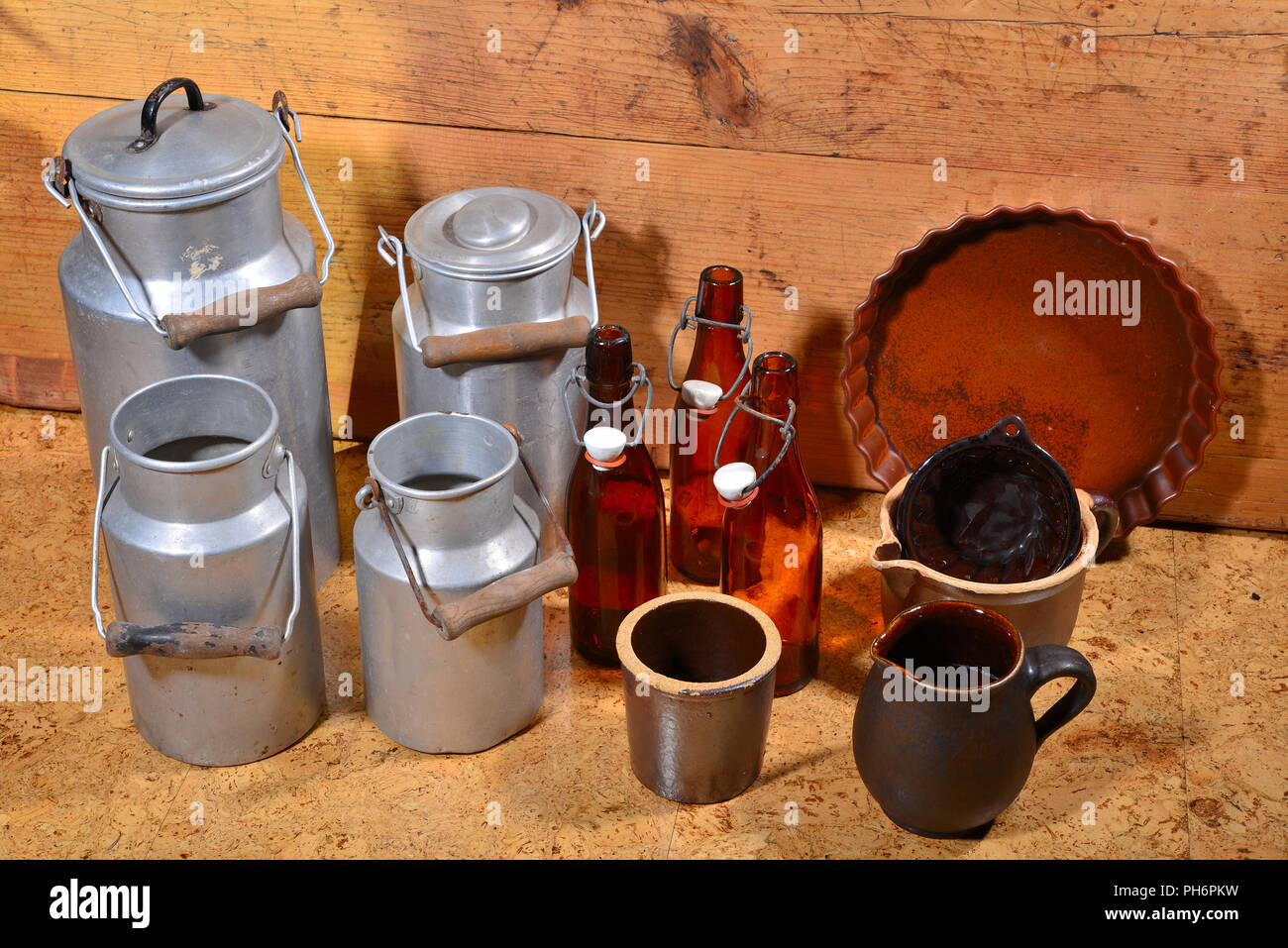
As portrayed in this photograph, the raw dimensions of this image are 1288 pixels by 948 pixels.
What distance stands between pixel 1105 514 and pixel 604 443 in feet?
1.40

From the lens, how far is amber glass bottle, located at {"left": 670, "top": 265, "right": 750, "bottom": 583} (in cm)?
114

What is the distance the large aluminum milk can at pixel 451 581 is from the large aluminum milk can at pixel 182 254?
0.53ft

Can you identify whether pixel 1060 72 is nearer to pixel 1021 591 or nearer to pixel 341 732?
pixel 1021 591

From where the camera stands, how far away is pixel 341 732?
1043 millimetres

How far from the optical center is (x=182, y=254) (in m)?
1.04

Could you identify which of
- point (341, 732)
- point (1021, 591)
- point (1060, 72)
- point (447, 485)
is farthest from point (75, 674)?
point (1060, 72)

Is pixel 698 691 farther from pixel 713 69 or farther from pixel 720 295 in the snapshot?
pixel 713 69

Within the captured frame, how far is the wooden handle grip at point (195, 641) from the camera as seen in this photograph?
925 millimetres

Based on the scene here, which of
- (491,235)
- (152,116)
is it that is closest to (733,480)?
(491,235)

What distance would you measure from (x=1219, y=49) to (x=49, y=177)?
A: 0.87m

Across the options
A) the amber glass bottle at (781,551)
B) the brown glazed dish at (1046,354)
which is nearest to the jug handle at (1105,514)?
the brown glazed dish at (1046,354)

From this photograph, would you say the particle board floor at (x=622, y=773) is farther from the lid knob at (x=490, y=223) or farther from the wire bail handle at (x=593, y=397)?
the lid knob at (x=490, y=223)

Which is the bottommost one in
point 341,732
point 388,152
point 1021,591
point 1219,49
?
point 341,732

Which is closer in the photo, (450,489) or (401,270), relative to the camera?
(450,489)
